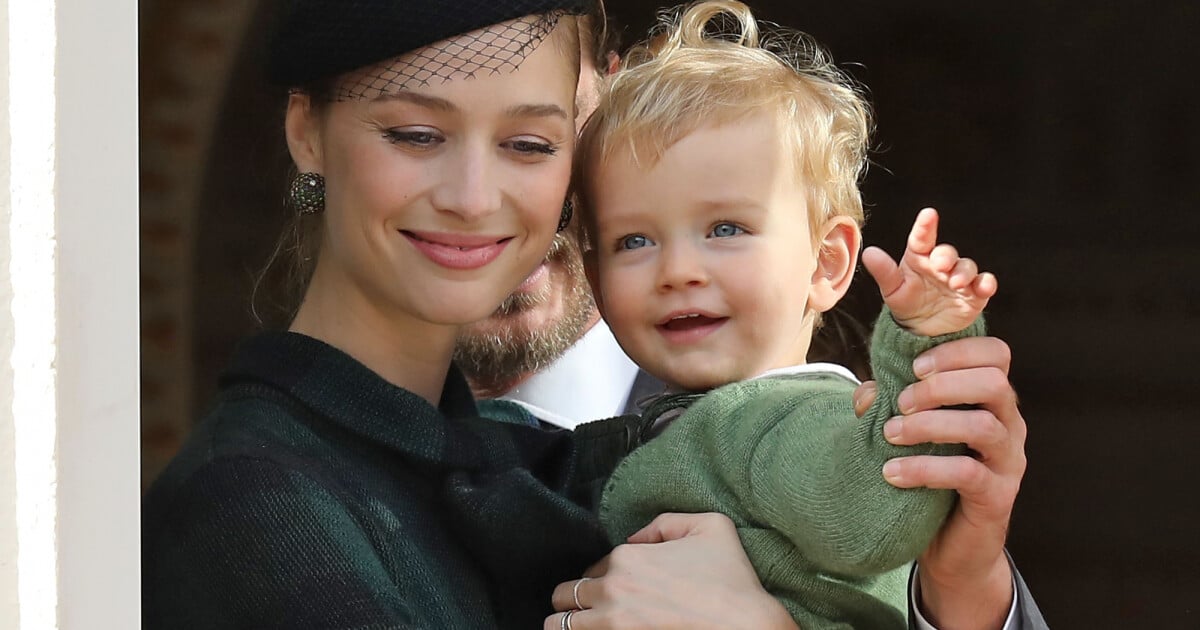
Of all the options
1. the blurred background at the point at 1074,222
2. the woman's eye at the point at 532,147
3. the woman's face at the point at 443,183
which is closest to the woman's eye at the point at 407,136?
the woman's face at the point at 443,183

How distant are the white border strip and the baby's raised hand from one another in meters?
0.76

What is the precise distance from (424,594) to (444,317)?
358mm

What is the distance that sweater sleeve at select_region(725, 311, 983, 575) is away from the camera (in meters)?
1.64

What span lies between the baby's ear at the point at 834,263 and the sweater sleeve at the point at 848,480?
15.8 inches

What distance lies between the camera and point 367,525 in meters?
1.77

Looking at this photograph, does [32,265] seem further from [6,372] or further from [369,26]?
[369,26]

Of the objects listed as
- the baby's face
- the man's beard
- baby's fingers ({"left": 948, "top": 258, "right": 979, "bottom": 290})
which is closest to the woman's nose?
the baby's face

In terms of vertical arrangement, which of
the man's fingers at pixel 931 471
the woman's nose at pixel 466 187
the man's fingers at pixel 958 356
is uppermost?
the woman's nose at pixel 466 187

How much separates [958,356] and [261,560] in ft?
2.47

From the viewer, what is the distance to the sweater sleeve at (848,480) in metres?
1.64

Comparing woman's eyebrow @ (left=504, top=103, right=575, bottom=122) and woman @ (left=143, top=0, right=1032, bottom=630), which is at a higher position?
woman's eyebrow @ (left=504, top=103, right=575, bottom=122)

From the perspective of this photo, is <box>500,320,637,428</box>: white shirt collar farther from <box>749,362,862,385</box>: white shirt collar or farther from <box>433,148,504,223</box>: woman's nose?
<box>433,148,504,223</box>: woman's nose

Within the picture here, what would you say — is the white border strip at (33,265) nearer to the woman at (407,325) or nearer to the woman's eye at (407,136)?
the woman at (407,325)

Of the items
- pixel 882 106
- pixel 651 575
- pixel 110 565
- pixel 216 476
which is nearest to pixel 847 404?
pixel 651 575
